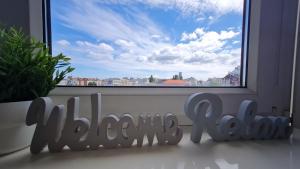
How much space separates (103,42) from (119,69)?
10cm

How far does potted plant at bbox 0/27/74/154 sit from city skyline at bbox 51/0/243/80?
196 mm

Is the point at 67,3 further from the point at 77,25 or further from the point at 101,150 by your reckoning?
the point at 101,150

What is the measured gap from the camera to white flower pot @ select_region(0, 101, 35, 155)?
1.41ft

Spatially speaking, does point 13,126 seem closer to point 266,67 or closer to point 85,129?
point 85,129

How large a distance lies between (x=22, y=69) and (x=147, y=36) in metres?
0.40

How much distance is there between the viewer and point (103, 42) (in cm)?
69

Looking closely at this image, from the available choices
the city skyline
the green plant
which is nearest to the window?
the city skyline

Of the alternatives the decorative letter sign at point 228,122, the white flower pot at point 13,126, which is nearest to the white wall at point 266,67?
the decorative letter sign at point 228,122

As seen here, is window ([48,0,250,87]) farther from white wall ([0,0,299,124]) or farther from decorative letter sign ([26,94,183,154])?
decorative letter sign ([26,94,183,154])

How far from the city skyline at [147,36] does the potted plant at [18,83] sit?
20cm

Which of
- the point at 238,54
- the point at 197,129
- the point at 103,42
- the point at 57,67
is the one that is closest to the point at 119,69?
the point at 103,42

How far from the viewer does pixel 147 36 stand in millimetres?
709

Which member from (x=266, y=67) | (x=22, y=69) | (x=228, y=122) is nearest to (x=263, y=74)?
(x=266, y=67)

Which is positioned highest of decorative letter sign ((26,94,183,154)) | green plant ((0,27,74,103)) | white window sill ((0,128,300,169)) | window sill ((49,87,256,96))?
green plant ((0,27,74,103))
